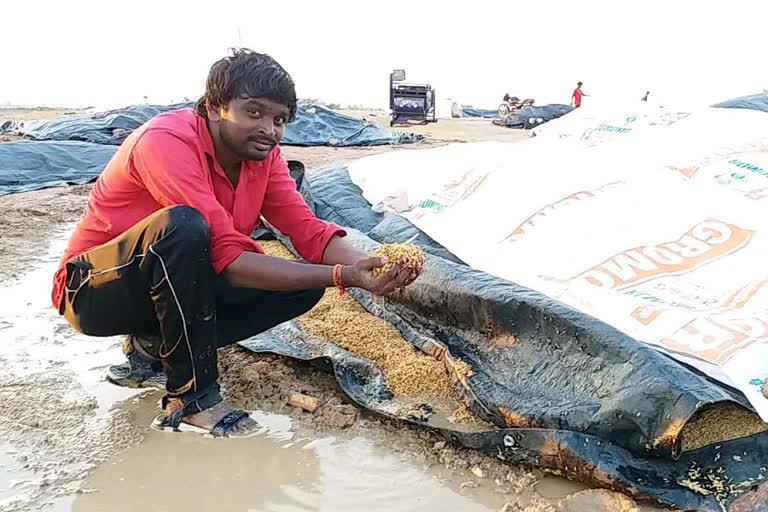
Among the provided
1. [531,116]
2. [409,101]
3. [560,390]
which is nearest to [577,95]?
[531,116]

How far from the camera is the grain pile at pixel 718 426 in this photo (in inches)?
55.1

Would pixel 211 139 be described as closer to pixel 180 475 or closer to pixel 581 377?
pixel 180 475

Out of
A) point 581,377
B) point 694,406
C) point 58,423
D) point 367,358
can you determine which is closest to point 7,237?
point 58,423

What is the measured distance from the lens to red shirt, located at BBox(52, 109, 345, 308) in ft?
5.11

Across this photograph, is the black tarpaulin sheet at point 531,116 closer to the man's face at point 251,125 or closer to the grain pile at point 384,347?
the grain pile at point 384,347

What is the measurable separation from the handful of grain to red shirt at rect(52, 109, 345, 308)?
11.0 inches

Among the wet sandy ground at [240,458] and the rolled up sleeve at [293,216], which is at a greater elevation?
the rolled up sleeve at [293,216]

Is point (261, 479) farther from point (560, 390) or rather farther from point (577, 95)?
point (577, 95)

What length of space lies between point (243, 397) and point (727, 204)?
63.9 inches

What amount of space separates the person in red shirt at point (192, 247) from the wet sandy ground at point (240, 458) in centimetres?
13

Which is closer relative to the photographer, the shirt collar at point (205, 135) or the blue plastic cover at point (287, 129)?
the shirt collar at point (205, 135)

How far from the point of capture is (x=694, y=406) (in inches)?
53.7

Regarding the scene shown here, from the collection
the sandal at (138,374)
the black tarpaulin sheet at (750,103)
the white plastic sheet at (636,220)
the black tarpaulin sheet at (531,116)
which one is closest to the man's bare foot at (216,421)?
the sandal at (138,374)

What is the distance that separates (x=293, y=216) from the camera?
194 centimetres
